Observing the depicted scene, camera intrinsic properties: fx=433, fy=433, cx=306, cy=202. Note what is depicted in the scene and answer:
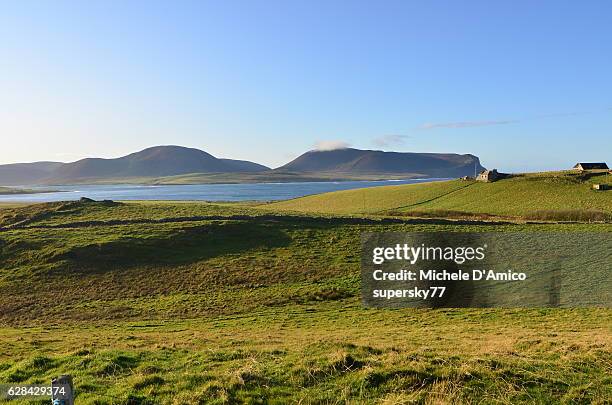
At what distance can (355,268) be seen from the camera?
3891 centimetres

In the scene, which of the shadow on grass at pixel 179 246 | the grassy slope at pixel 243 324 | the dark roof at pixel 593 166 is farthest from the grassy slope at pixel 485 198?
the shadow on grass at pixel 179 246

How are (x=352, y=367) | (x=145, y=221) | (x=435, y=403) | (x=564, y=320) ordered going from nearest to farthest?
(x=435, y=403) < (x=352, y=367) < (x=564, y=320) < (x=145, y=221)

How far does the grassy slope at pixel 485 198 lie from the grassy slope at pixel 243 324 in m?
22.5

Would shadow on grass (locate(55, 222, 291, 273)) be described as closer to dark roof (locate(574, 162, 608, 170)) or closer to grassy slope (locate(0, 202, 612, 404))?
grassy slope (locate(0, 202, 612, 404))

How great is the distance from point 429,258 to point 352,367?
99.6 feet

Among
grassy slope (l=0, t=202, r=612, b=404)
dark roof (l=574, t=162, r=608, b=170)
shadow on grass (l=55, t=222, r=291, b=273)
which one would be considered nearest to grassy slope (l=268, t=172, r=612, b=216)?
grassy slope (l=0, t=202, r=612, b=404)

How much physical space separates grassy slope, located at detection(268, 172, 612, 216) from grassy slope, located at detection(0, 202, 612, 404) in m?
22.5

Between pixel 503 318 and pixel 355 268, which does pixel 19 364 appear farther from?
pixel 355 268

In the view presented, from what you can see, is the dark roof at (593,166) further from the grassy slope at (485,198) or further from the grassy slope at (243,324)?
the grassy slope at (243,324)

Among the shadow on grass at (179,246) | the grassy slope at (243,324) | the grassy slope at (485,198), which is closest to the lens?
the grassy slope at (243,324)

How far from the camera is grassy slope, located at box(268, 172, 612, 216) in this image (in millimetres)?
73081

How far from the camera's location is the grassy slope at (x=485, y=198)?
7308 cm

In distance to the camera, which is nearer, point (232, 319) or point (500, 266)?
point (232, 319)

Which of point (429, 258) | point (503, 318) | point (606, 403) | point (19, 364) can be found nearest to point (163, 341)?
point (19, 364)
